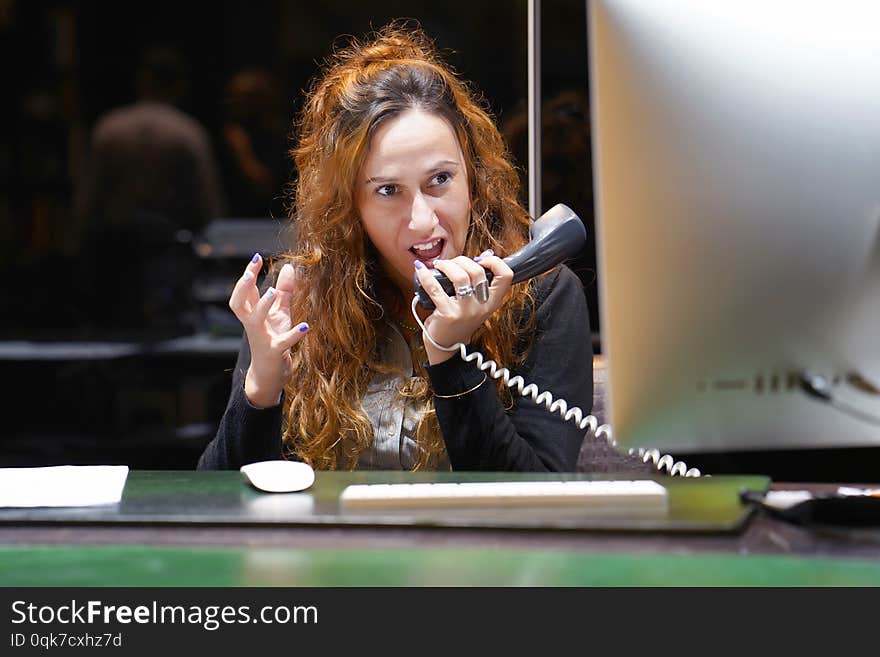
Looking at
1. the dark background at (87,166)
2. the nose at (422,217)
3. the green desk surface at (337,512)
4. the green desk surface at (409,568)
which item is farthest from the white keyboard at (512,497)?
the dark background at (87,166)

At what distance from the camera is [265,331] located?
1.49 m

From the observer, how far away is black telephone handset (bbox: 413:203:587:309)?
1.51 metres

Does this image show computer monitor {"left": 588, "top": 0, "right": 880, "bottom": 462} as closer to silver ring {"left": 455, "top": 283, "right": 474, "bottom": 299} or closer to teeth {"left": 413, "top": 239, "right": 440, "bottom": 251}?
silver ring {"left": 455, "top": 283, "right": 474, "bottom": 299}

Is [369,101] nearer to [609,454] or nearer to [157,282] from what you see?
[609,454]

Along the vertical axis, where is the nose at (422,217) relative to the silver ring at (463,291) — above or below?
above

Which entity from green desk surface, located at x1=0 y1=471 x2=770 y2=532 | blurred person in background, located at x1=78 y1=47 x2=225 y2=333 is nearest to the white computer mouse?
green desk surface, located at x1=0 y1=471 x2=770 y2=532

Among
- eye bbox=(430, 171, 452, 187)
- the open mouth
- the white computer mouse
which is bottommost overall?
the white computer mouse

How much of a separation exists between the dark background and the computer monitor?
2.19 metres

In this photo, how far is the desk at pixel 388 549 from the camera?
2.86ft

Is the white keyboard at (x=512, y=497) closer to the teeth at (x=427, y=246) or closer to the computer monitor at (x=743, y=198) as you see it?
the computer monitor at (x=743, y=198)

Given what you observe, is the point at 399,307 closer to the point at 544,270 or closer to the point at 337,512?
the point at 544,270

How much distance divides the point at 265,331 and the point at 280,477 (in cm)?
34

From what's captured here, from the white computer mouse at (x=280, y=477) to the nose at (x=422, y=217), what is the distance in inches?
20.1
